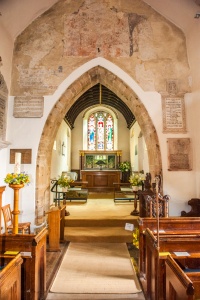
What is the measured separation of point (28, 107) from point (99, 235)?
316cm

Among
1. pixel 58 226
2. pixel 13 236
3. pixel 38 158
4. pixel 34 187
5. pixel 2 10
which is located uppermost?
pixel 2 10

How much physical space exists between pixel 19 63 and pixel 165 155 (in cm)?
394

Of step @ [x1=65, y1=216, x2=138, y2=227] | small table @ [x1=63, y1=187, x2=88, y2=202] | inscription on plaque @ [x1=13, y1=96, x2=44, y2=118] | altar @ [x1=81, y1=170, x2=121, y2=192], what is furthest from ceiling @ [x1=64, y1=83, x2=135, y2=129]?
step @ [x1=65, y1=216, x2=138, y2=227]

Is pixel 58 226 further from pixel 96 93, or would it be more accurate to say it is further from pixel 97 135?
pixel 97 135

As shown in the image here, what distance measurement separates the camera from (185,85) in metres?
5.31

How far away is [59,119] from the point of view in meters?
5.68

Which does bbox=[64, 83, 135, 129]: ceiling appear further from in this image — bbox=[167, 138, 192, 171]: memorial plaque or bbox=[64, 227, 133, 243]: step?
bbox=[64, 227, 133, 243]: step

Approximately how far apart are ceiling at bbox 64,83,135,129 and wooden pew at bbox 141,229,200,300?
23.6 feet

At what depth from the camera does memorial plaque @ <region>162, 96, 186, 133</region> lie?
17.0 ft

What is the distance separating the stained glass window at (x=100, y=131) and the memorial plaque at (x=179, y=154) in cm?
892

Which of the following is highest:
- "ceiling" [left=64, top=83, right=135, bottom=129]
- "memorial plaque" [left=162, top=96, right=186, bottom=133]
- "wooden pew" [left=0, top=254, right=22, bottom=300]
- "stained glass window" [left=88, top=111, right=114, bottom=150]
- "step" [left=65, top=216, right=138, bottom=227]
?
"ceiling" [left=64, top=83, right=135, bottom=129]

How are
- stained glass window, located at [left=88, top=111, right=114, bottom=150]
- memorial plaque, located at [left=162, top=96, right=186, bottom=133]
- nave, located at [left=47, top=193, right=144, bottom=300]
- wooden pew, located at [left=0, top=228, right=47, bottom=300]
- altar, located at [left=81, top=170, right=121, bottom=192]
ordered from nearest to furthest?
wooden pew, located at [left=0, top=228, right=47, bottom=300]
nave, located at [left=47, top=193, right=144, bottom=300]
memorial plaque, located at [left=162, top=96, right=186, bottom=133]
altar, located at [left=81, top=170, right=121, bottom=192]
stained glass window, located at [left=88, top=111, right=114, bottom=150]

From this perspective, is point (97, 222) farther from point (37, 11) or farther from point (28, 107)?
point (37, 11)

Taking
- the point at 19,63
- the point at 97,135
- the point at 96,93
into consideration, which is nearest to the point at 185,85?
the point at 19,63
